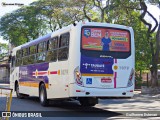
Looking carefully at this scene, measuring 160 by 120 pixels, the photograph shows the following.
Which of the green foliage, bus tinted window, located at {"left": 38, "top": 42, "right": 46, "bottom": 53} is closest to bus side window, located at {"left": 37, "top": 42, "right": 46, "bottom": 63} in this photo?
bus tinted window, located at {"left": 38, "top": 42, "right": 46, "bottom": 53}

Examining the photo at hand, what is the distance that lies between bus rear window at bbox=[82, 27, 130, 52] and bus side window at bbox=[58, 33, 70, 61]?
88cm

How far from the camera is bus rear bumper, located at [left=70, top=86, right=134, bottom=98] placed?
42.9 ft

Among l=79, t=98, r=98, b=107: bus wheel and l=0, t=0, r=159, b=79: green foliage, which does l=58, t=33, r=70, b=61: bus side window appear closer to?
l=79, t=98, r=98, b=107: bus wheel

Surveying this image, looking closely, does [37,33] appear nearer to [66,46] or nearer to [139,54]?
[139,54]

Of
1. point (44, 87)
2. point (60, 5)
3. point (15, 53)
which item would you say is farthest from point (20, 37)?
point (44, 87)

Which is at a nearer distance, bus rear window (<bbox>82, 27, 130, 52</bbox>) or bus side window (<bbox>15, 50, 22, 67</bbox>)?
bus rear window (<bbox>82, 27, 130, 52</bbox>)

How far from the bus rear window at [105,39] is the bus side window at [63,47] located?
2.90ft

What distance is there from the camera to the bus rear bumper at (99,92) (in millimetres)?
13086

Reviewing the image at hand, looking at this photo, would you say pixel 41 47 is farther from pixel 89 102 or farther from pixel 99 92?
pixel 99 92

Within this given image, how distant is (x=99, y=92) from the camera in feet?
43.7

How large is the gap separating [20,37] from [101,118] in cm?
5110

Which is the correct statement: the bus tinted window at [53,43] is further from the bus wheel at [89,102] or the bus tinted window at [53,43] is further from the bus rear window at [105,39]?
the bus wheel at [89,102]

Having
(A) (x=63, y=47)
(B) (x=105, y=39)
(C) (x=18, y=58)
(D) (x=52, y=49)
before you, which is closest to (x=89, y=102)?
(D) (x=52, y=49)

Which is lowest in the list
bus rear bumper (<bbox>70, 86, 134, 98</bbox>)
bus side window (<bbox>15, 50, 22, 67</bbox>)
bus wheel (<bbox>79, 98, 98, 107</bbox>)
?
bus wheel (<bbox>79, 98, 98, 107</bbox>)
